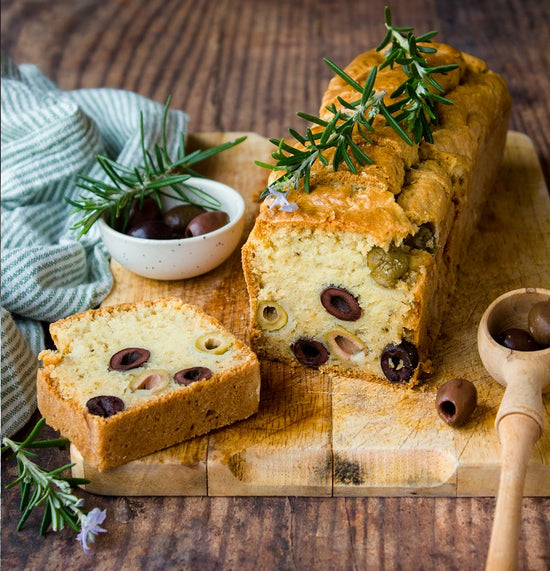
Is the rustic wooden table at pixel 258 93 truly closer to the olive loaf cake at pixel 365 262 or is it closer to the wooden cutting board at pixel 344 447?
the wooden cutting board at pixel 344 447

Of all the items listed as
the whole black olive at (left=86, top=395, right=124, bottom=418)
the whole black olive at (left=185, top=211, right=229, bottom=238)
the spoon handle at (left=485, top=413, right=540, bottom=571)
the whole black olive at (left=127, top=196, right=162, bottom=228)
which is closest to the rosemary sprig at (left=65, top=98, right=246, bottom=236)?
the whole black olive at (left=127, top=196, right=162, bottom=228)

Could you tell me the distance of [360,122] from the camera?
342 centimetres

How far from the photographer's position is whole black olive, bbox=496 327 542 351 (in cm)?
311

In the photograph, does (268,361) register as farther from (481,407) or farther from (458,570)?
(458,570)

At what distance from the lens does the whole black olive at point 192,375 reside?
301 centimetres

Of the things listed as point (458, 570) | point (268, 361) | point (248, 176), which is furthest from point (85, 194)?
point (458, 570)

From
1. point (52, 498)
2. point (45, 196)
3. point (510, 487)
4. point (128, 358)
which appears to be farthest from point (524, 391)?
point (45, 196)

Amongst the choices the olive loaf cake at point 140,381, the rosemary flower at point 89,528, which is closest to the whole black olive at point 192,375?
the olive loaf cake at point 140,381

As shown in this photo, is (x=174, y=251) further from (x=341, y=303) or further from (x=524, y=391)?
(x=524, y=391)

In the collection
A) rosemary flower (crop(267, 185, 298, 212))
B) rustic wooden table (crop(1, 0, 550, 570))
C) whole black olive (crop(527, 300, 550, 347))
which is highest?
rosemary flower (crop(267, 185, 298, 212))

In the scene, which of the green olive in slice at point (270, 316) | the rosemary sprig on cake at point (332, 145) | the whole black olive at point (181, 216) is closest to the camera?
the rosemary sprig on cake at point (332, 145)

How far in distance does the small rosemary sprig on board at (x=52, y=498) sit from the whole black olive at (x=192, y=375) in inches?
16.8

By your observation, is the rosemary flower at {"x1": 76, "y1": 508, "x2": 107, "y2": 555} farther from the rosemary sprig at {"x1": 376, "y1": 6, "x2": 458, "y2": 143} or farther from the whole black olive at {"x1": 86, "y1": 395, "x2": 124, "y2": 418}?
the rosemary sprig at {"x1": 376, "y1": 6, "x2": 458, "y2": 143}

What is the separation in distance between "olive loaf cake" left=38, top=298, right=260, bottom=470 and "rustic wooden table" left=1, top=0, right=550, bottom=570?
0.70 ft
